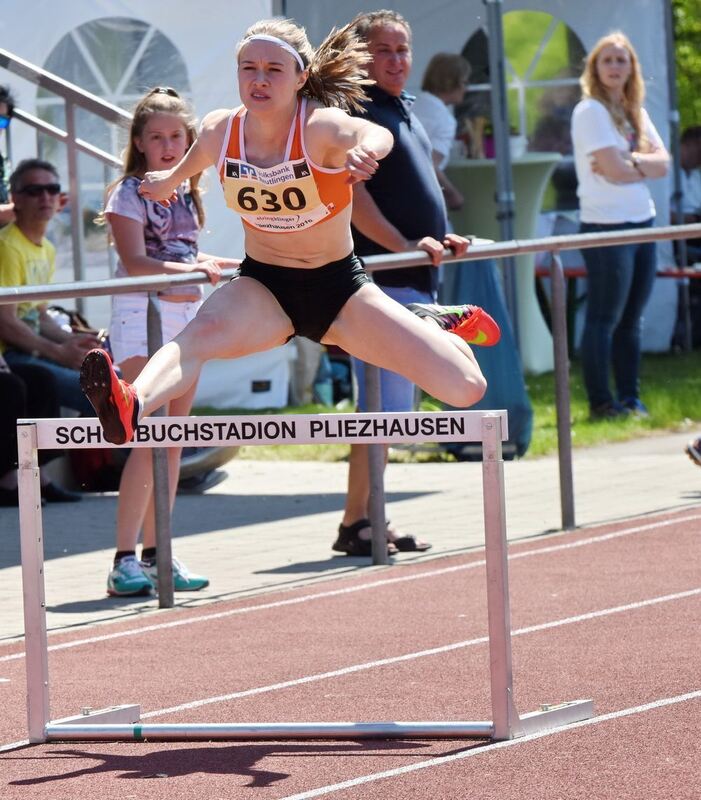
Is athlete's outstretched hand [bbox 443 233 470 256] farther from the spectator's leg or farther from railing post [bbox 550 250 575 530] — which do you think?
the spectator's leg

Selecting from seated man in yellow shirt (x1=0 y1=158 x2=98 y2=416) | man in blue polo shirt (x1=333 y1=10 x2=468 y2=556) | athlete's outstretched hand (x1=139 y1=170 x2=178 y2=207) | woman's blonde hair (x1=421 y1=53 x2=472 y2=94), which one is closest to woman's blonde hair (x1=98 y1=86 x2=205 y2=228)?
man in blue polo shirt (x1=333 y1=10 x2=468 y2=556)

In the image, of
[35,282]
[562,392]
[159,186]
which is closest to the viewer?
[159,186]

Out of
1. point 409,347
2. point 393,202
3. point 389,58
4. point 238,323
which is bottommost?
point 409,347

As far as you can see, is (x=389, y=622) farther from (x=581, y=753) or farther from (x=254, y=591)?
(x=581, y=753)

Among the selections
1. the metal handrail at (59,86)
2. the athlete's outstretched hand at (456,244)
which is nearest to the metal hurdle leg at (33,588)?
the athlete's outstretched hand at (456,244)

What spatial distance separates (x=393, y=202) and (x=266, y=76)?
2696 millimetres

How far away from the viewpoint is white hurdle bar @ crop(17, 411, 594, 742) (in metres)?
5.11

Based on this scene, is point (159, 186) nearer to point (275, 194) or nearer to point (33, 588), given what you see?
point (275, 194)

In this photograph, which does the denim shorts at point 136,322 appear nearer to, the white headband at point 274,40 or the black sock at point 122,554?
the black sock at point 122,554

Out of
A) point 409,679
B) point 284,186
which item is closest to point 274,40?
point 284,186

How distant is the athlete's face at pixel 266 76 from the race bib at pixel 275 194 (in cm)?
20

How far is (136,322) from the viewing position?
316 inches

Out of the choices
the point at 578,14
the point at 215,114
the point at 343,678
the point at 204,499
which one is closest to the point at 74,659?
the point at 343,678

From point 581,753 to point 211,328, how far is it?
180cm
